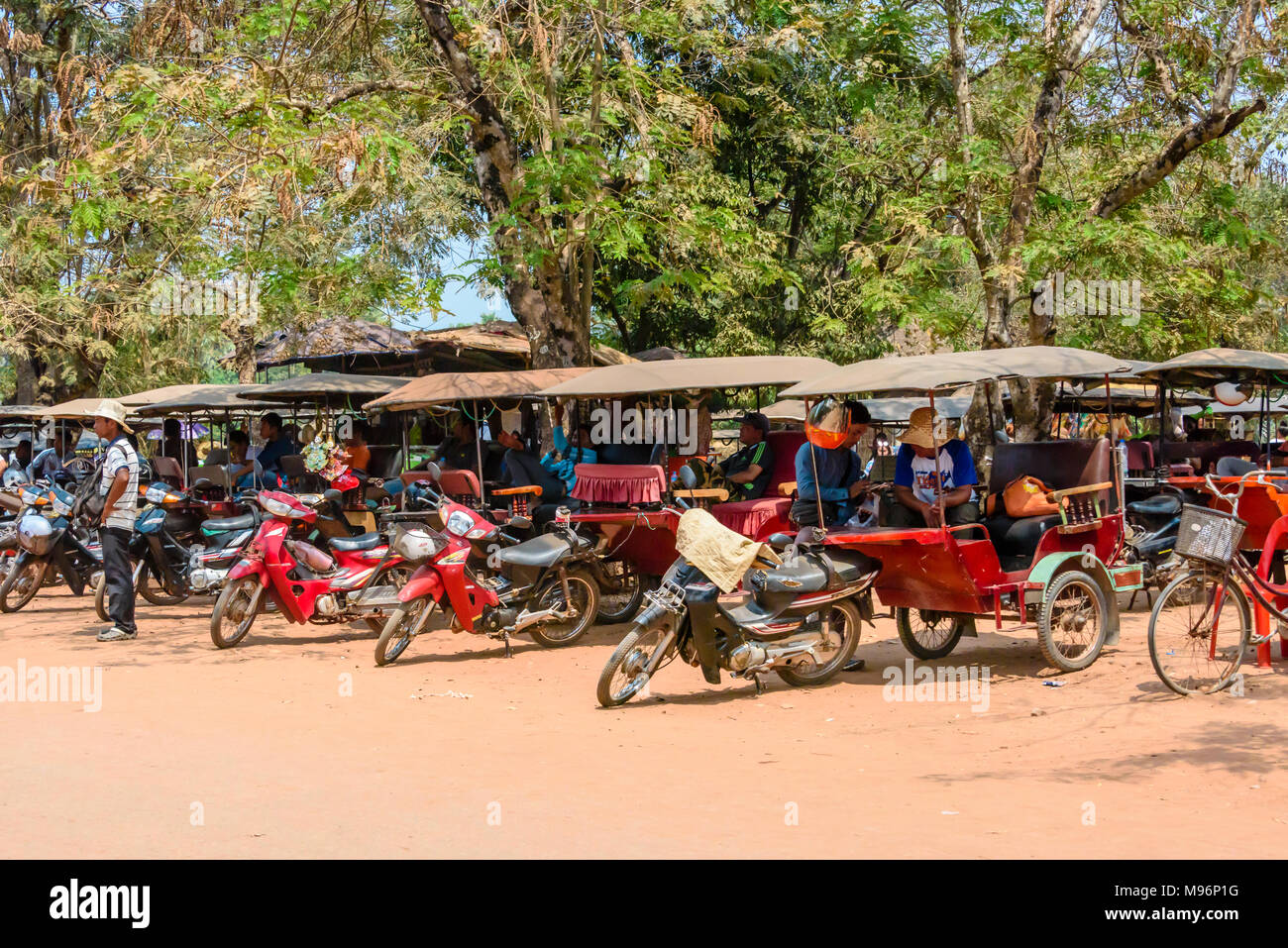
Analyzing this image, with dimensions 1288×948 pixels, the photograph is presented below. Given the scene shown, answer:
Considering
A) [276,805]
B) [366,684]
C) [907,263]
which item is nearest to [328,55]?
[907,263]

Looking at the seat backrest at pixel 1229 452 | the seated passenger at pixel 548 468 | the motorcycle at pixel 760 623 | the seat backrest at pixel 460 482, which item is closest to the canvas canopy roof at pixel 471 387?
the seated passenger at pixel 548 468

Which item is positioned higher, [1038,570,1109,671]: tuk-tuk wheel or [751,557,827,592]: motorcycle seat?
[751,557,827,592]: motorcycle seat

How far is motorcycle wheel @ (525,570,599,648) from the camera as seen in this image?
10523mm

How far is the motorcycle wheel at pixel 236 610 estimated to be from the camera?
1037 cm

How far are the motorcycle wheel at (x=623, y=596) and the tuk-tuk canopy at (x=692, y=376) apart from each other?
66.5 inches

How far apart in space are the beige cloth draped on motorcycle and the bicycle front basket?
2695 mm

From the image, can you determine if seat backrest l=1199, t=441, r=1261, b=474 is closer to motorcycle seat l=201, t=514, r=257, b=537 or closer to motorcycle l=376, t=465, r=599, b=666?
motorcycle l=376, t=465, r=599, b=666

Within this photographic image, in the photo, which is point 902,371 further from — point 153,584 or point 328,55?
point 153,584

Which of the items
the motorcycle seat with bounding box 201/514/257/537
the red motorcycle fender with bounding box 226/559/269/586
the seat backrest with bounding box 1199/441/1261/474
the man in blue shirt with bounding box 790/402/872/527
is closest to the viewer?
the man in blue shirt with bounding box 790/402/872/527

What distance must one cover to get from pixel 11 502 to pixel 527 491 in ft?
18.6

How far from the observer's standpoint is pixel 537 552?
33.4 ft

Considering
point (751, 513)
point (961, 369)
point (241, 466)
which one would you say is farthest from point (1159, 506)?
point (241, 466)

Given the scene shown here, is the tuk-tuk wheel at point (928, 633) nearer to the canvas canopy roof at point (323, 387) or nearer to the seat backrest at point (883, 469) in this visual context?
the canvas canopy roof at point (323, 387)

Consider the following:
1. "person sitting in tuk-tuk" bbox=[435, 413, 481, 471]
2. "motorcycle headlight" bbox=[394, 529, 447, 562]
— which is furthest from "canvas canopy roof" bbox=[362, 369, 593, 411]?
"motorcycle headlight" bbox=[394, 529, 447, 562]
